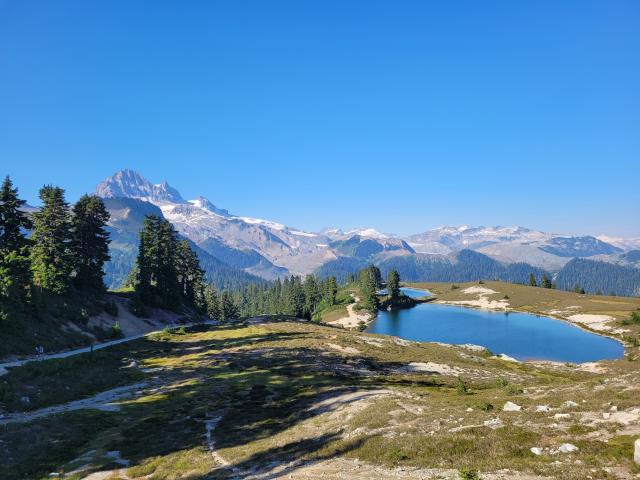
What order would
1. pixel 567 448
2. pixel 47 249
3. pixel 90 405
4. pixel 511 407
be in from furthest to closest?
pixel 47 249 < pixel 90 405 < pixel 511 407 < pixel 567 448

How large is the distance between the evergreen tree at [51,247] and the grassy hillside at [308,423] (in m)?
29.9

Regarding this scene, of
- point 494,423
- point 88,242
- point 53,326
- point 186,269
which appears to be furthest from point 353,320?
point 494,423

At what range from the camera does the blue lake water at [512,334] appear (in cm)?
11669

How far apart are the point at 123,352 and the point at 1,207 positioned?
37055mm

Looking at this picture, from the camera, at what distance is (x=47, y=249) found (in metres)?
80.6

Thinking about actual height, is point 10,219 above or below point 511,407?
above

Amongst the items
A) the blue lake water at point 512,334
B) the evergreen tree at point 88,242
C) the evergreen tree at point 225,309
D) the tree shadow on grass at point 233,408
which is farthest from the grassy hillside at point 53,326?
the blue lake water at point 512,334

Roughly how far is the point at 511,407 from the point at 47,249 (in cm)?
8763

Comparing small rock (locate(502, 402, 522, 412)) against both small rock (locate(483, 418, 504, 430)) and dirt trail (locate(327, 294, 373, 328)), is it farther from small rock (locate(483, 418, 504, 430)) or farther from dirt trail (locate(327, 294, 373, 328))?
dirt trail (locate(327, 294, 373, 328))

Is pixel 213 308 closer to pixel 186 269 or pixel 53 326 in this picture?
pixel 186 269

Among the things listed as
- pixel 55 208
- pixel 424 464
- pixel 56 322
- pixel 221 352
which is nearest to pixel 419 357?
pixel 221 352

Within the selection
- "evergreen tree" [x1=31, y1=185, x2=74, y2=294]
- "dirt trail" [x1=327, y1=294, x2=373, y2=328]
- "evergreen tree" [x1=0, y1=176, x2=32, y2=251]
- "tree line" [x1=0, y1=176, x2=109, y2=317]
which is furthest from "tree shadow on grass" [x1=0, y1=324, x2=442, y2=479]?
"dirt trail" [x1=327, y1=294, x2=373, y2=328]

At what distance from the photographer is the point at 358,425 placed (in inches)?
1080

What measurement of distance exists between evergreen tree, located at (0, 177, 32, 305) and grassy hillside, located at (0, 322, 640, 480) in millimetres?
19702
